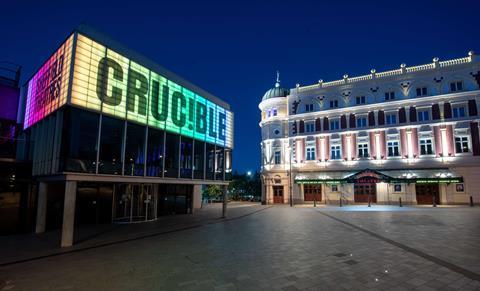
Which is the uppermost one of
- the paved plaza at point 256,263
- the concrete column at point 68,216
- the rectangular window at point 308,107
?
the rectangular window at point 308,107

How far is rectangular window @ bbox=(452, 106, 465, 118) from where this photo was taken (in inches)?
1383

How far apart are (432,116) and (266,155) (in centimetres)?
2476

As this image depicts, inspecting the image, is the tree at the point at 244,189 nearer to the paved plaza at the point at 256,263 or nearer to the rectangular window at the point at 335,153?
the rectangular window at the point at 335,153

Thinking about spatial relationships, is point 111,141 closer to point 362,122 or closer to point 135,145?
point 135,145

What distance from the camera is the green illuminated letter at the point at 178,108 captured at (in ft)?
63.5

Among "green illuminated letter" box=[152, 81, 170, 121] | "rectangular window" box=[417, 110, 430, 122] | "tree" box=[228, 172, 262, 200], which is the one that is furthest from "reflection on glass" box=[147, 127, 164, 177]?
"tree" box=[228, 172, 262, 200]

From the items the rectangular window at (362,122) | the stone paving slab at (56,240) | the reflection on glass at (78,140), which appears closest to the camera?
the stone paving slab at (56,240)

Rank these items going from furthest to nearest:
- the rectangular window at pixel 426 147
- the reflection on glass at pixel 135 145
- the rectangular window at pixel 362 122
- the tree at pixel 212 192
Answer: the tree at pixel 212 192
the rectangular window at pixel 362 122
the rectangular window at pixel 426 147
the reflection on glass at pixel 135 145

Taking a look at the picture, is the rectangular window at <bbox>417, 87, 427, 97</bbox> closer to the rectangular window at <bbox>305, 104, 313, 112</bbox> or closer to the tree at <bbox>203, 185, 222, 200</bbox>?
the rectangular window at <bbox>305, 104, 313, 112</bbox>

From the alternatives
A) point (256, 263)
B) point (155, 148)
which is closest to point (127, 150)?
point (155, 148)

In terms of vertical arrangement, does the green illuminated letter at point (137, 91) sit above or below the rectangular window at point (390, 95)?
below

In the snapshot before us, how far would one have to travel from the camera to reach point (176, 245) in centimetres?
1188

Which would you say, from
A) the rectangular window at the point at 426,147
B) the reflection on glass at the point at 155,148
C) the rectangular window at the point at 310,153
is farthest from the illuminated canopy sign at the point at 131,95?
the rectangular window at the point at 426,147

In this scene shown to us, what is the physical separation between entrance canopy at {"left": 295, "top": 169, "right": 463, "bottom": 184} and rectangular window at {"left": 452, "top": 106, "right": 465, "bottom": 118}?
24.8ft
